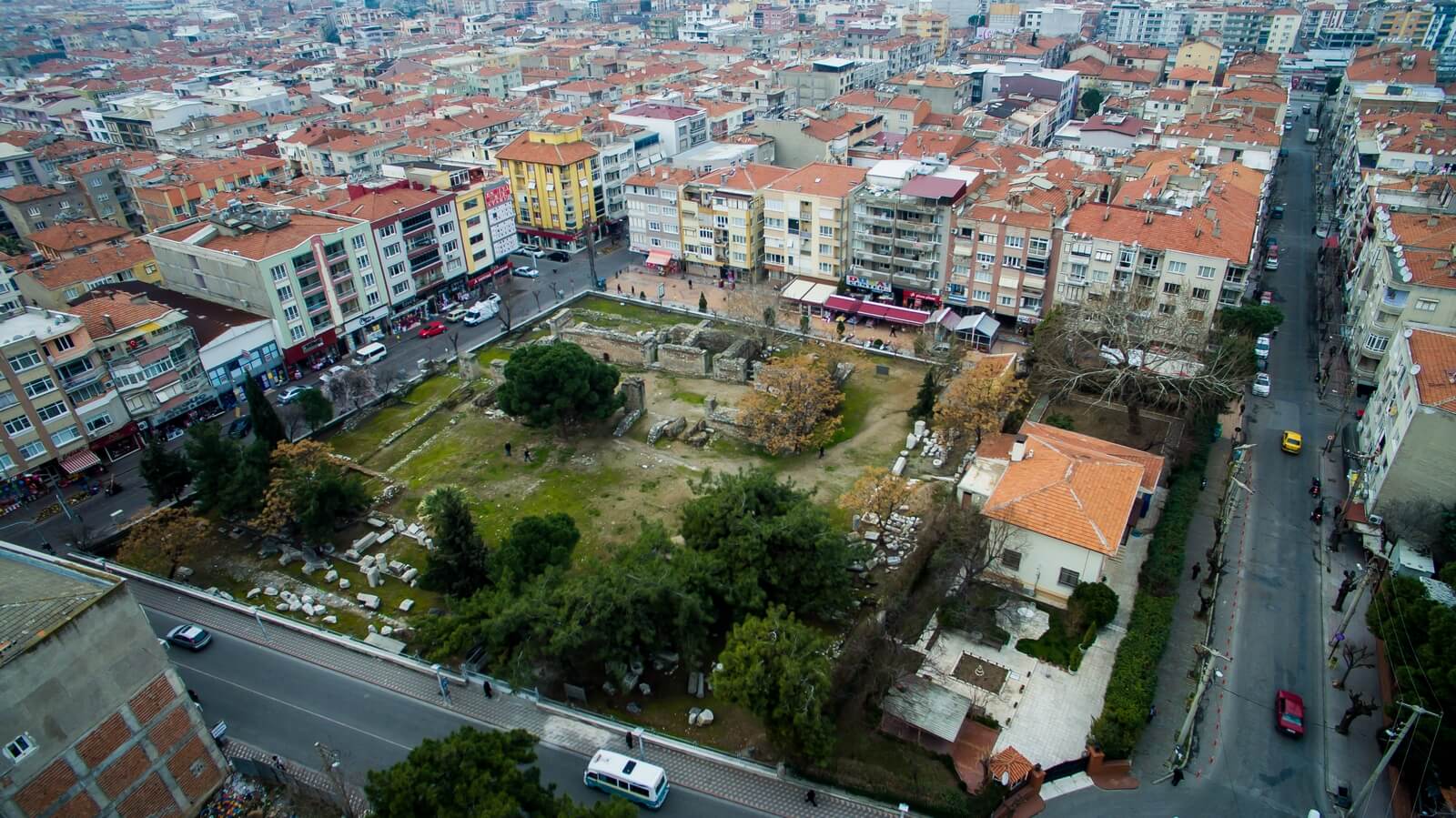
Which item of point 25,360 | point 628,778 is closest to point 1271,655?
point 628,778

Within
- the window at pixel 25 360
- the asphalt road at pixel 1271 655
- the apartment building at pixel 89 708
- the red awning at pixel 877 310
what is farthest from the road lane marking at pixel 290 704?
the red awning at pixel 877 310

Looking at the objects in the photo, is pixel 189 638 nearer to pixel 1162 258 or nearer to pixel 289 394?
pixel 289 394

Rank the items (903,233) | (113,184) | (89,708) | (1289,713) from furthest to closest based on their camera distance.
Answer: (113,184) → (903,233) → (1289,713) → (89,708)

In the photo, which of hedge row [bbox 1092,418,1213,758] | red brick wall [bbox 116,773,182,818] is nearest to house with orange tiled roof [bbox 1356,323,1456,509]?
hedge row [bbox 1092,418,1213,758]

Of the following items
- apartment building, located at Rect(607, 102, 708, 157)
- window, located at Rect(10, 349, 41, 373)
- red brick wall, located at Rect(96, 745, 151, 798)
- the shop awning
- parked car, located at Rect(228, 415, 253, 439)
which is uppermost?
apartment building, located at Rect(607, 102, 708, 157)

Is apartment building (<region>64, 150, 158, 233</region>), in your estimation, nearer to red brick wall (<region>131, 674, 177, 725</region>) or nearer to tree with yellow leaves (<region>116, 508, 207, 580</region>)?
tree with yellow leaves (<region>116, 508, 207, 580</region>)

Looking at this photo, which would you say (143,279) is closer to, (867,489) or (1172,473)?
(867,489)

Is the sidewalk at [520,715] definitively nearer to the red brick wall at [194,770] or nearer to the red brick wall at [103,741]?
the red brick wall at [194,770]
